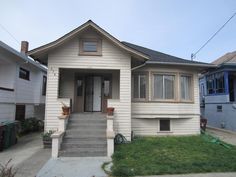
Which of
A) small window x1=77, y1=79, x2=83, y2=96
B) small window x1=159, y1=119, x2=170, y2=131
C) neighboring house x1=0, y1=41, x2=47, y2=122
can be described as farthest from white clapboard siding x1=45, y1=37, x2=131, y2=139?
neighboring house x1=0, y1=41, x2=47, y2=122

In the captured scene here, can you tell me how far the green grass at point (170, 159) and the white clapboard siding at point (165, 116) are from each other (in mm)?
2018

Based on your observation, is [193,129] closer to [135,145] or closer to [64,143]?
[135,145]

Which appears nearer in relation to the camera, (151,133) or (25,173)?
(25,173)

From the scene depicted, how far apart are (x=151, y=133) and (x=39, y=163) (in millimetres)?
6222

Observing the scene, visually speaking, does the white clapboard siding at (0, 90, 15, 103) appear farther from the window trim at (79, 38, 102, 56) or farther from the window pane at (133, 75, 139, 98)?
the window pane at (133, 75, 139, 98)

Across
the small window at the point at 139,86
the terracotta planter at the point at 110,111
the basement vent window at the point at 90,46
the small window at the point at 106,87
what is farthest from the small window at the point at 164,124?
Result: the basement vent window at the point at 90,46

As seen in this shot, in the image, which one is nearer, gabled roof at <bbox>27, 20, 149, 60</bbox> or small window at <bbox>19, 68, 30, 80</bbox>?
gabled roof at <bbox>27, 20, 149, 60</bbox>

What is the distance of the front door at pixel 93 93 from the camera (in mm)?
10898

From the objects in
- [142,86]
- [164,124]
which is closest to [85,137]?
[142,86]

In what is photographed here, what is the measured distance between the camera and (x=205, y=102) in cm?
1745

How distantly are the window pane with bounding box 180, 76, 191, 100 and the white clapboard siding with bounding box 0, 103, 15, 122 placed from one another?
1003 cm

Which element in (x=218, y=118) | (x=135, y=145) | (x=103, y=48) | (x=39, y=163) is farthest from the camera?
(x=218, y=118)

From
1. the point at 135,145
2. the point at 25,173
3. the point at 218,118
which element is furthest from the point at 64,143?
the point at 218,118

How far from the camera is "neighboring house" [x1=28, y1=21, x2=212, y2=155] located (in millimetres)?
9078
